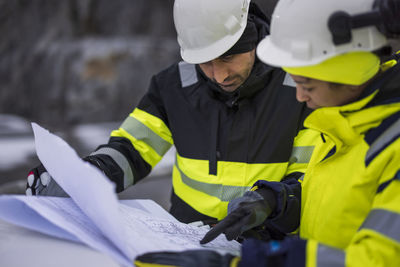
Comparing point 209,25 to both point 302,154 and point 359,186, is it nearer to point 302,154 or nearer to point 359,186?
point 302,154

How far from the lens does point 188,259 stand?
741 mm

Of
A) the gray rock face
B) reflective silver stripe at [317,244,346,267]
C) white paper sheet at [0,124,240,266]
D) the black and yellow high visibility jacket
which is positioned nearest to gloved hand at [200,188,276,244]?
white paper sheet at [0,124,240,266]

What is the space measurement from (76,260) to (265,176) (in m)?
0.73

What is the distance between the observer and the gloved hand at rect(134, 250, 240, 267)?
0.73 m

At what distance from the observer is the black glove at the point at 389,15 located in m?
0.74

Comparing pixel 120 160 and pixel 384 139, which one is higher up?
pixel 384 139

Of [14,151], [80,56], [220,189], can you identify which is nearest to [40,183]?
[220,189]

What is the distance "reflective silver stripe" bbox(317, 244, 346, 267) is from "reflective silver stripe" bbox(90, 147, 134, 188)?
83 cm

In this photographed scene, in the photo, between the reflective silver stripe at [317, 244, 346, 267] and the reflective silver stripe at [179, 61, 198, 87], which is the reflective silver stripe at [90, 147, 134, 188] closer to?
the reflective silver stripe at [179, 61, 198, 87]

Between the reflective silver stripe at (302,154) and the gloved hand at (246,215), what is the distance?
0.39 m

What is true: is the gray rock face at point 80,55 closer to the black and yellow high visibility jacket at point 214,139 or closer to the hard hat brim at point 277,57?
the black and yellow high visibility jacket at point 214,139

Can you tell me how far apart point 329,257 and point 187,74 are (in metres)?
1.02

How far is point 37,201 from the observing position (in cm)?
89

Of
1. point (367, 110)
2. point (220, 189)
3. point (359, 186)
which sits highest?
point (367, 110)
